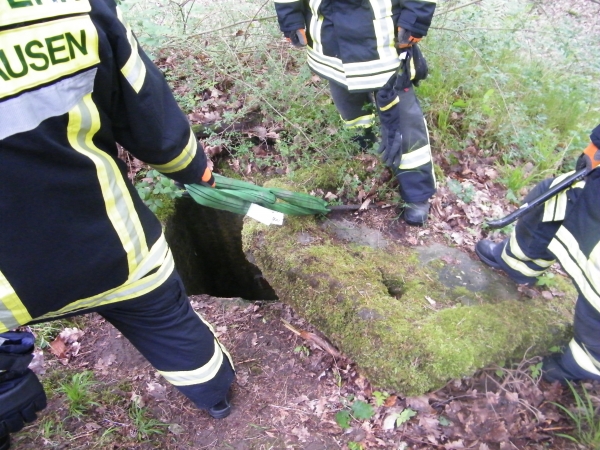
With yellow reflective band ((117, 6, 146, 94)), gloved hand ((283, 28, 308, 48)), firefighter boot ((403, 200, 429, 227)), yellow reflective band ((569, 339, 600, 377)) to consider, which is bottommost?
yellow reflective band ((569, 339, 600, 377))

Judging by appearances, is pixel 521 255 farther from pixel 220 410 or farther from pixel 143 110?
pixel 143 110

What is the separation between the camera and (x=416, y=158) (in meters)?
3.06

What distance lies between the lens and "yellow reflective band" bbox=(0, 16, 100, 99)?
1153 mm

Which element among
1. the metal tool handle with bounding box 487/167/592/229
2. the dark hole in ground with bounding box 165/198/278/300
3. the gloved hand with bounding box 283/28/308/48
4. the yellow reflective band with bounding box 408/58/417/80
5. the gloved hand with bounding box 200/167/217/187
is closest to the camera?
the metal tool handle with bounding box 487/167/592/229

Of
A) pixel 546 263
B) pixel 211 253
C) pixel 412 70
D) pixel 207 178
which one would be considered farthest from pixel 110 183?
pixel 211 253

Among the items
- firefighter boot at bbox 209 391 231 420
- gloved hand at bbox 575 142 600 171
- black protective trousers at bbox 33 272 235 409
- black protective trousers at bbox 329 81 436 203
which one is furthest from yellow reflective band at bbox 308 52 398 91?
firefighter boot at bbox 209 391 231 420

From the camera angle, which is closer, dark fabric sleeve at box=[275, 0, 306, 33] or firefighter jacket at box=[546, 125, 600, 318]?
firefighter jacket at box=[546, 125, 600, 318]

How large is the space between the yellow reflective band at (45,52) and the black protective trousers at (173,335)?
0.96m

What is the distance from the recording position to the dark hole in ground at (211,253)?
12.7 ft

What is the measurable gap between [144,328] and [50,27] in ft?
4.27

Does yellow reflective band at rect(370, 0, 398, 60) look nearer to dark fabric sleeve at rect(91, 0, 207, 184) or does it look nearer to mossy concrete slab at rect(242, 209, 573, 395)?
mossy concrete slab at rect(242, 209, 573, 395)

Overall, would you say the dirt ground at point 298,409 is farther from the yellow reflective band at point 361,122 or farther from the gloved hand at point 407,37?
the gloved hand at point 407,37

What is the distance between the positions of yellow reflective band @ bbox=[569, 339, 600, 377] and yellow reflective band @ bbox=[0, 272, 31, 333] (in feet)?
8.83

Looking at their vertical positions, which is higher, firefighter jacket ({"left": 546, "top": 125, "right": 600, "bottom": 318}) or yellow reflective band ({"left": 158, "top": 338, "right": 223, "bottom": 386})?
firefighter jacket ({"left": 546, "top": 125, "right": 600, "bottom": 318})
